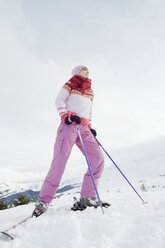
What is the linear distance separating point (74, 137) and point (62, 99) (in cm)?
74

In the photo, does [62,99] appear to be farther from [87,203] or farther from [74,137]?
[87,203]

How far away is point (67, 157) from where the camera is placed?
301 centimetres

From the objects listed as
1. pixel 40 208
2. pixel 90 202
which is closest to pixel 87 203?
pixel 90 202

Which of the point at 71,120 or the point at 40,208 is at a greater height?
the point at 71,120

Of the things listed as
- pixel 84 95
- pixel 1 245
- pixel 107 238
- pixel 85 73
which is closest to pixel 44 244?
pixel 1 245

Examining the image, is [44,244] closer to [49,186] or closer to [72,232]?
[72,232]

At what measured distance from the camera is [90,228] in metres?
1.77

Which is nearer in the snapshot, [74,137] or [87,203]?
[87,203]

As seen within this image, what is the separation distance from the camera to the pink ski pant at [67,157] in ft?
9.15

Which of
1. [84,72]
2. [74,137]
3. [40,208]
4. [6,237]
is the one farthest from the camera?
[84,72]

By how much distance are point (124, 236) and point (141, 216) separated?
0.59 metres

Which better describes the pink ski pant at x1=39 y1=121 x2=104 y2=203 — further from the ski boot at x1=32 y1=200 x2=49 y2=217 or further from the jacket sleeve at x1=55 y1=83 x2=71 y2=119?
the jacket sleeve at x1=55 y1=83 x2=71 y2=119

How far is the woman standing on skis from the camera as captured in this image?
2.81 meters

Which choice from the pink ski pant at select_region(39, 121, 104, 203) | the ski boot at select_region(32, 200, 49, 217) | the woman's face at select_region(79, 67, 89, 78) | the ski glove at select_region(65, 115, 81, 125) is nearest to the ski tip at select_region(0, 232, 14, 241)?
the ski boot at select_region(32, 200, 49, 217)
